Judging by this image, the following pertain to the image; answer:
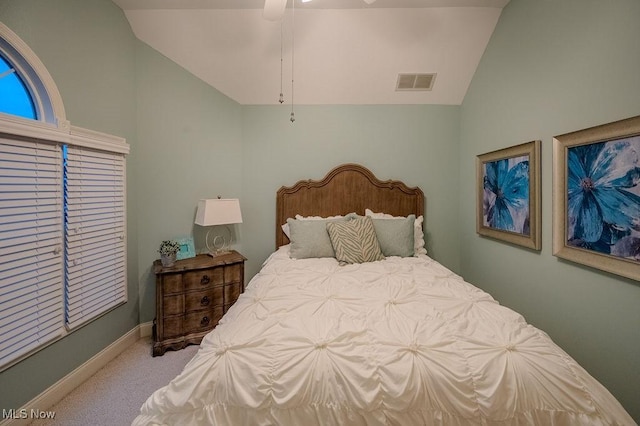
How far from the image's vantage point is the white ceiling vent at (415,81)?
279 cm

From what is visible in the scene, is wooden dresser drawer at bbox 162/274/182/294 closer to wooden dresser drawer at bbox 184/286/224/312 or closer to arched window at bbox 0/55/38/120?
wooden dresser drawer at bbox 184/286/224/312

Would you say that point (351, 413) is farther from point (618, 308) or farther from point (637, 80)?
point (637, 80)

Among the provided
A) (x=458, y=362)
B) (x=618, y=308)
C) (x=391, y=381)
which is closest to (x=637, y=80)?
(x=618, y=308)

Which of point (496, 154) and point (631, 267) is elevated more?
point (496, 154)

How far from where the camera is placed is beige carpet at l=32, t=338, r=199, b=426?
1590mm

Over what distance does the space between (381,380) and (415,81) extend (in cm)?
287

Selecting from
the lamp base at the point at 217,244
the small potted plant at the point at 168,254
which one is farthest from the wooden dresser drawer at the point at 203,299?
the lamp base at the point at 217,244

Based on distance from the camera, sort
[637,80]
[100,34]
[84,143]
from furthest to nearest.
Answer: [100,34] → [84,143] → [637,80]

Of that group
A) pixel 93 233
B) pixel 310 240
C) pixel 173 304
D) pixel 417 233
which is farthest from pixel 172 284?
pixel 417 233

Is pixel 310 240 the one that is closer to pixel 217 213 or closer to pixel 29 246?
pixel 217 213

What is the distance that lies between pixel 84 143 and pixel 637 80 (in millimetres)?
3349

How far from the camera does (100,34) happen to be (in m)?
2.03

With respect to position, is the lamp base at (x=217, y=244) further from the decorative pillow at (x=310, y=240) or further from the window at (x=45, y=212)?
the window at (x=45, y=212)

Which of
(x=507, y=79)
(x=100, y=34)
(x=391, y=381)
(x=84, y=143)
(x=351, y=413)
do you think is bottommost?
(x=351, y=413)
